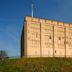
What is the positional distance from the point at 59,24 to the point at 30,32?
28.5 feet

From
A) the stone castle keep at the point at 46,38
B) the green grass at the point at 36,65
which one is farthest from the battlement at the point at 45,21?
the green grass at the point at 36,65

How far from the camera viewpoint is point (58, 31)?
5022 centimetres

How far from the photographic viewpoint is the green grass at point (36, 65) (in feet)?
108

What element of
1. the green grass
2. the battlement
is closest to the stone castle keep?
the battlement

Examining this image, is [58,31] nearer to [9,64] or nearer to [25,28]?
[25,28]

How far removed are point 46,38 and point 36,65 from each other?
44.1ft

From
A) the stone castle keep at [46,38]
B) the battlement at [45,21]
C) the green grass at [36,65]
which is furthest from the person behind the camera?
the battlement at [45,21]

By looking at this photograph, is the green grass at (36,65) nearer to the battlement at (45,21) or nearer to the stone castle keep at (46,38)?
the stone castle keep at (46,38)

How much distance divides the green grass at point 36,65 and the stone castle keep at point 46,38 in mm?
6461

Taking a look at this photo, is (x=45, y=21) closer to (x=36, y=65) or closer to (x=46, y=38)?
(x=46, y=38)

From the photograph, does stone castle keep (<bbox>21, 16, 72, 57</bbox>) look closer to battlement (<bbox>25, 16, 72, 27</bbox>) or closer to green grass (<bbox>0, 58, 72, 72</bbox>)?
battlement (<bbox>25, 16, 72, 27</bbox>)

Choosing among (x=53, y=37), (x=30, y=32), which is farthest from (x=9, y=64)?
(x=53, y=37)

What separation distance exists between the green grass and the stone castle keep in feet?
21.2

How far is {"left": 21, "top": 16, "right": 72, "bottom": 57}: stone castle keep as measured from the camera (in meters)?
45.3
